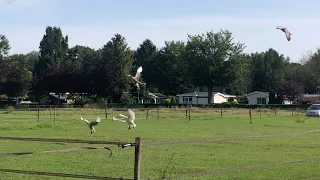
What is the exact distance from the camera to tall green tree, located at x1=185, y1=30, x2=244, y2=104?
109 m

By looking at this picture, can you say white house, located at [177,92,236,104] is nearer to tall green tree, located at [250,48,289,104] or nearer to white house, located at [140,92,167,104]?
white house, located at [140,92,167,104]

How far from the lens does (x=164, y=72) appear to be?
126 meters

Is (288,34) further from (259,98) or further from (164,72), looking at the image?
(164,72)

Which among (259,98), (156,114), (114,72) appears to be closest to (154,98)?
(114,72)

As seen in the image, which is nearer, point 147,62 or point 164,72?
point 164,72

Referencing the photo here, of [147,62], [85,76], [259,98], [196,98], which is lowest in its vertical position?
[259,98]

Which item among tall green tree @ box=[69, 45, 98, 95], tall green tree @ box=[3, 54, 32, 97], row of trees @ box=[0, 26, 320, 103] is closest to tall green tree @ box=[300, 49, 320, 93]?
row of trees @ box=[0, 26, 320, 103]

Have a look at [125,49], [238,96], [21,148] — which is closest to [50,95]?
[125,49]

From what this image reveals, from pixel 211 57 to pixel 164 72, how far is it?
1875cm

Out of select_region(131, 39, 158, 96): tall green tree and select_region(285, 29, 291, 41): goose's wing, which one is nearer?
select_region(285, 29, 291, 41): goose's wing

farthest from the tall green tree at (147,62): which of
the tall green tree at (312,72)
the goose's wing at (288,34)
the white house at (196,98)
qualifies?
the goose's wing at (288,34)

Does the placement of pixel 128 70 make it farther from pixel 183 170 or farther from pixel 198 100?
pixel 183 170

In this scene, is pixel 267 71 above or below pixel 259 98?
above

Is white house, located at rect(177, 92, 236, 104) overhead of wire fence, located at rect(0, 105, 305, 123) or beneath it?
overhead
